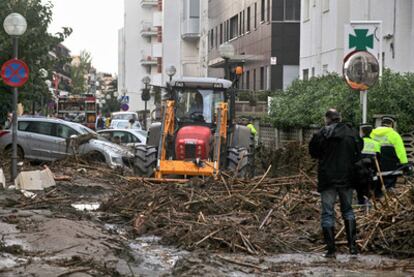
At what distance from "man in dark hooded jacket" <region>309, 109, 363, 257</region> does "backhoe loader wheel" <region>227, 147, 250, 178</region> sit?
624 centimetres

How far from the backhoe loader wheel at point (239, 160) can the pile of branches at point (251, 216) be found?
1.84 meters

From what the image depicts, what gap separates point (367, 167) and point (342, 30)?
2133cm

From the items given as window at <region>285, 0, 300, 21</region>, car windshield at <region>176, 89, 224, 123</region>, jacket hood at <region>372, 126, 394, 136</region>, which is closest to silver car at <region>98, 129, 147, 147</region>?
car windshield at <region>176, 89, 224, 123</region>

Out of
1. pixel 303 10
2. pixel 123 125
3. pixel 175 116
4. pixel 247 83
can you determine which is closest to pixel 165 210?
pixel 175 116

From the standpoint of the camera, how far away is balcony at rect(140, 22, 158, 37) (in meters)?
95.9

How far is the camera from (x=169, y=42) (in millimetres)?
80438

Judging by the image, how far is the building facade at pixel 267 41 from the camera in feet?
144

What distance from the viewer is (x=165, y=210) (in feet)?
43.3

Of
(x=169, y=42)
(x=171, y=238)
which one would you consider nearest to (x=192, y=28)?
(x=169, y=42)

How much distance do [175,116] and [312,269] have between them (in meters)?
9.02

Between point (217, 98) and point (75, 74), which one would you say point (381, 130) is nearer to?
point (217, 98)

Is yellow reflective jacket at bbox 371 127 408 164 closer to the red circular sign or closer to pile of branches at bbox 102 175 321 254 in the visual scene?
pile of branches at bbox 102 175 321 254

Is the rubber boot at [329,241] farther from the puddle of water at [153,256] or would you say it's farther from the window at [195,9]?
the window at [195,9]

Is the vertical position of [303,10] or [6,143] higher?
[303,10]
